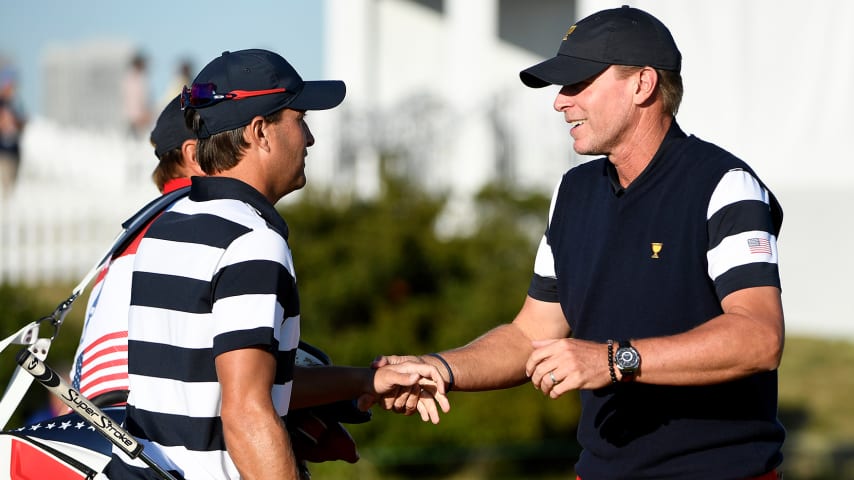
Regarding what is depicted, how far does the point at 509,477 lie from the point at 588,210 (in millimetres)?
5258

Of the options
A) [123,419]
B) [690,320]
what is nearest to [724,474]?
[690,320]

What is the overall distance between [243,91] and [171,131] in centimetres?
96

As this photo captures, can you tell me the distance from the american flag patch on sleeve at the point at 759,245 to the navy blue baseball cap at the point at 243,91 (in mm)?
1179

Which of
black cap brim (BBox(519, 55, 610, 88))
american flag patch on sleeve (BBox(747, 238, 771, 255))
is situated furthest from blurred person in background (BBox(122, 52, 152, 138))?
american flag patch on sleeve (BBox(747, 238, 771, 255))

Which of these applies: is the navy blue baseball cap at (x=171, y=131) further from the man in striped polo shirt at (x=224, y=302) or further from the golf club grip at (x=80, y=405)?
the golf club grip at (x=80, y=405)

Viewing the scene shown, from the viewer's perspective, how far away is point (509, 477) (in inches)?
330

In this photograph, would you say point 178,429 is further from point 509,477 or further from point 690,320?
point 509,477

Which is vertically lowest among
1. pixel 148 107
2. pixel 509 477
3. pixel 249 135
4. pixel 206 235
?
pixel 509 477

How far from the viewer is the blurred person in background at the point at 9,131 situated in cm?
1339

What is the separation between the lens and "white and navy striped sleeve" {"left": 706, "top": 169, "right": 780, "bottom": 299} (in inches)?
115

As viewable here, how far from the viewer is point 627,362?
9.29 ft

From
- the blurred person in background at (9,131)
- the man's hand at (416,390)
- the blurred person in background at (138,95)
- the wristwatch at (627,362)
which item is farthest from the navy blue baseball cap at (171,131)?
the blurred person in background at (138,95)

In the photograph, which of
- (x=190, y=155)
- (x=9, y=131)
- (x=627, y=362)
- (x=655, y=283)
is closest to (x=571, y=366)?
(x=627, y=362)

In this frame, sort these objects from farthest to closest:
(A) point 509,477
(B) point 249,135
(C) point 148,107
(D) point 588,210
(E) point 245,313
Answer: (C) point 148,107 < (A) point 509,477 < (D) point 588,210 < (B) point 249,135 < (E) point 245,313
